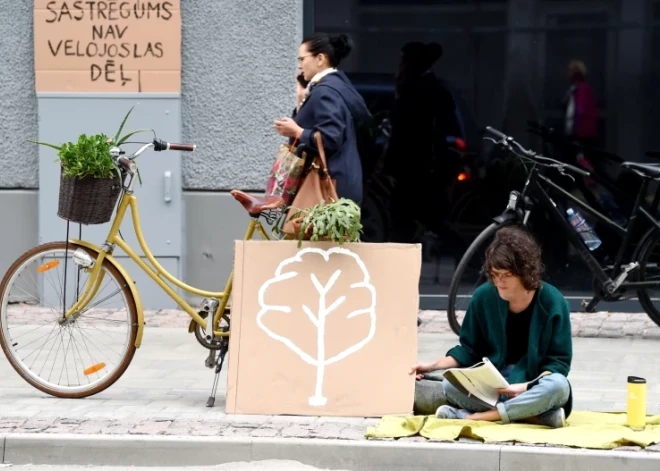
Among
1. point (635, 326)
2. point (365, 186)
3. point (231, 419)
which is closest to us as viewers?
point (231, 419)

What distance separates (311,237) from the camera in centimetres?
590

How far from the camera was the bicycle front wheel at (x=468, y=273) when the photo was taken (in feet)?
25.7

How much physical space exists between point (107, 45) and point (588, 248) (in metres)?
3.73

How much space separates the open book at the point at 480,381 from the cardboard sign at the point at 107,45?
4317 mm

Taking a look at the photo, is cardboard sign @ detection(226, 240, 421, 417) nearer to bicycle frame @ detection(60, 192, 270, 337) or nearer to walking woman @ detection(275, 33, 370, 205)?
bicycle frame @ detection(60, 192, 270, 337)

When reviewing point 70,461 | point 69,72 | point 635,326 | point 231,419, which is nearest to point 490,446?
point 231,419

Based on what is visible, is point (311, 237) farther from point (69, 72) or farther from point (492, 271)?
point (69, 72)

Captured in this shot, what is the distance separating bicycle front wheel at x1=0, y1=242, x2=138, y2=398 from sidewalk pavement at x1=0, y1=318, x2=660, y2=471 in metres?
0.12

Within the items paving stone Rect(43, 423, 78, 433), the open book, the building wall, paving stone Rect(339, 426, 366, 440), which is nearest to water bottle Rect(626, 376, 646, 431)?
the open book

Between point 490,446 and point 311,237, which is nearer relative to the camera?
point 490,446

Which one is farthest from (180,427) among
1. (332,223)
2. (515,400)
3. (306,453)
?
(515,400)

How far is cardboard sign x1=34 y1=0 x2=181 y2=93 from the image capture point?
9.04 metres

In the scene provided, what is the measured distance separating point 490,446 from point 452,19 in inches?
187

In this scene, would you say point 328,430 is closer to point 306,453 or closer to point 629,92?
point 306,453
